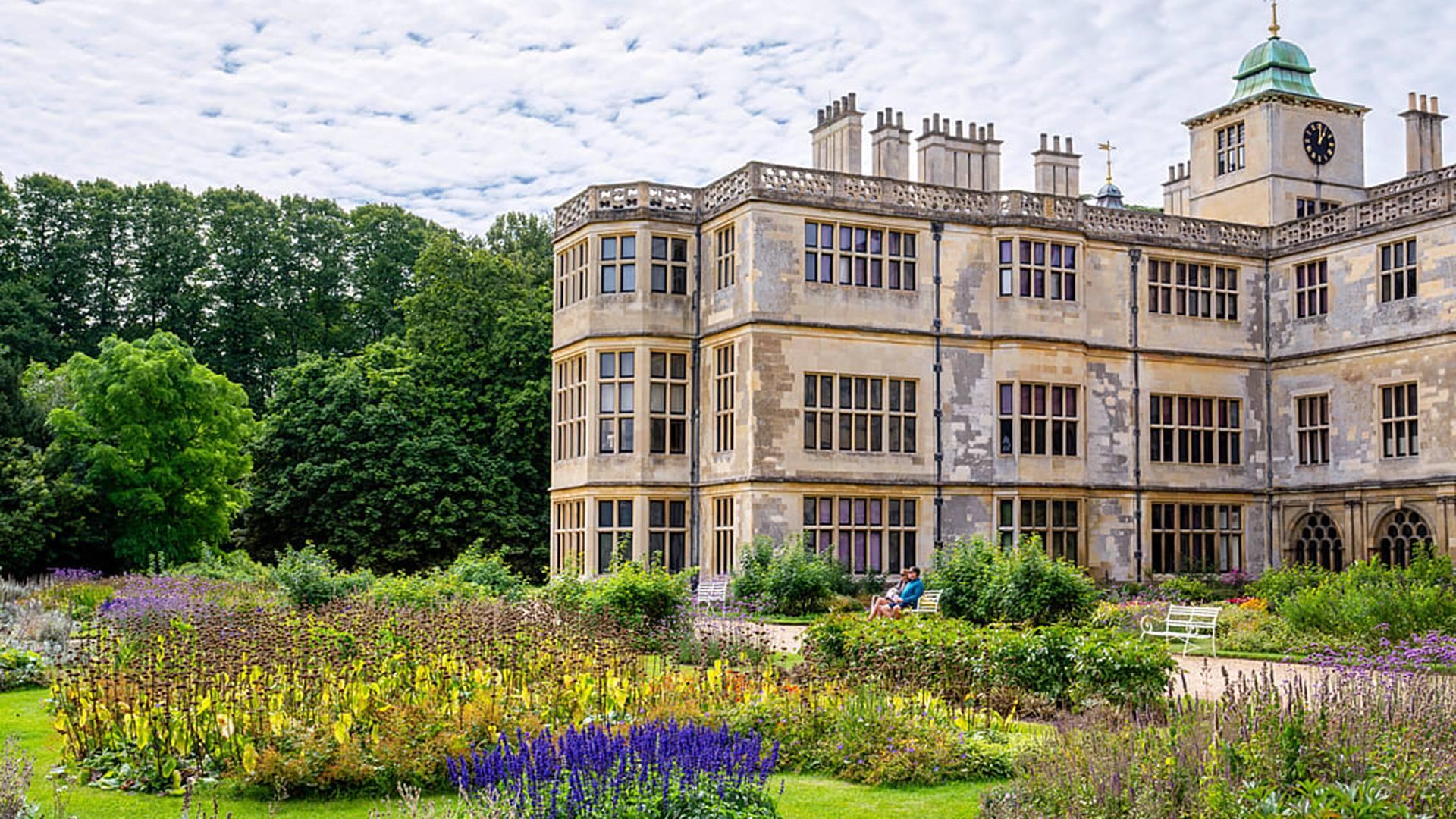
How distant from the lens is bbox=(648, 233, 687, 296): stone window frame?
3106 cm

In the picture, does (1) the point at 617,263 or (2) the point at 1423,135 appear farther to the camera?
(2) the point at 1423,135

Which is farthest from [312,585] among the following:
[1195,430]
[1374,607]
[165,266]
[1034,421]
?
[165,266]

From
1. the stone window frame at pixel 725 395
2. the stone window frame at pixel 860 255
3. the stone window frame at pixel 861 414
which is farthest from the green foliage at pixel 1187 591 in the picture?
the stone window frame at pixel 725 395

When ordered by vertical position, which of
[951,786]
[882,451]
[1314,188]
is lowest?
[951,786]

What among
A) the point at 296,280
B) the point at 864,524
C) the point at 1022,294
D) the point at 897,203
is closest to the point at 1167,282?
the point at 1022,294

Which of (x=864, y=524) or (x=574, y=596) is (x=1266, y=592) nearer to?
(x=864, y=524)

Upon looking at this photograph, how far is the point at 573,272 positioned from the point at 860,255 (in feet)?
21.2

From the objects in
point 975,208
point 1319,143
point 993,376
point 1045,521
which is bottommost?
point 1045,521

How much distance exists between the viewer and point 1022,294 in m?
31.0

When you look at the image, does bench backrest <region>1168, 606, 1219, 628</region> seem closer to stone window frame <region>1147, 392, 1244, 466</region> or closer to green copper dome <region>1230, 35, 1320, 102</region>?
stone window frame <region>1147, 392, 1244, 466</region>

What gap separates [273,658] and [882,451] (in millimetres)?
19105

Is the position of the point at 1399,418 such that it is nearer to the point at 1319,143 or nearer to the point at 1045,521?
the point at 1045,521

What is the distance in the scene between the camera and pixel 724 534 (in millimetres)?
29922

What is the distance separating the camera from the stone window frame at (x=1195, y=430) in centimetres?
3297
